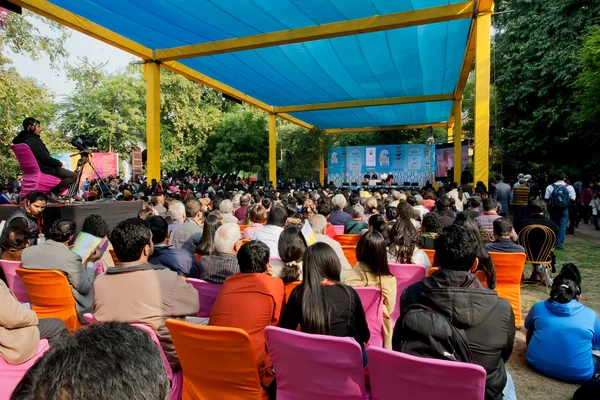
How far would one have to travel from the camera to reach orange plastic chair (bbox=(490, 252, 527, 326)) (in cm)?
358

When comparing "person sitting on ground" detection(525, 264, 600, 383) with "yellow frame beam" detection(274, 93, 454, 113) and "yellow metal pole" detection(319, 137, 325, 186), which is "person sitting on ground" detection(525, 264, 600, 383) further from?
"yellow metal pole" detection(319, 137, 325, 186)

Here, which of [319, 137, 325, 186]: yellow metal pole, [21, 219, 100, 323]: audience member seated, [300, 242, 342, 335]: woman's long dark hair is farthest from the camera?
[319, 137, 325, 186]: yellow metal pole

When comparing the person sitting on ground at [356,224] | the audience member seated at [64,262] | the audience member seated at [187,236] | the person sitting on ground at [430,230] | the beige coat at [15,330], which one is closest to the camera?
the beige coat at [15,330]

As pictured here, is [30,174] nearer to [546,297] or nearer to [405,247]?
[405,247]

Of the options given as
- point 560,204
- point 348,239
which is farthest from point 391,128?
point 348,239

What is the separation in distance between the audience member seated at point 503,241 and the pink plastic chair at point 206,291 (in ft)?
9.37

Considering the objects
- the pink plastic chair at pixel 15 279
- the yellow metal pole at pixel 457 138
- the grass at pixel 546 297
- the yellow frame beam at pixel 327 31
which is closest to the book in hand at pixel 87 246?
the pink plastic chair at pixel 15 279

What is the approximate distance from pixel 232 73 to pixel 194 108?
1541 cm

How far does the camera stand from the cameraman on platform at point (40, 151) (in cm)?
529

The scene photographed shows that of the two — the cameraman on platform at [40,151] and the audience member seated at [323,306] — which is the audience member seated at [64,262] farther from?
the cameraman on platform at [40,151]

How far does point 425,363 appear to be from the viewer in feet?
4.79

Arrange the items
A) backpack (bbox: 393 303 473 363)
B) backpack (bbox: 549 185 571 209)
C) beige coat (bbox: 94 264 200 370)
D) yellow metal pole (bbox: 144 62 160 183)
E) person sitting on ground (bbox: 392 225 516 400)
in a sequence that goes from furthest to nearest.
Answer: yellow metal pole (bbox: 144 62 160 183) → backpack (bbox: 549 185 571 209) → beige coat (bbox: 94 264 200 370) → person sitting on ground (bbox: 392 225 516 400) → backpack (bbox: 393 303 473 363)

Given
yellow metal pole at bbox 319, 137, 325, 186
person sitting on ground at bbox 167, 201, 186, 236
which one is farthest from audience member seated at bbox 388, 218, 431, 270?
yellow metal pole at bbox 319, 137, 325, 186

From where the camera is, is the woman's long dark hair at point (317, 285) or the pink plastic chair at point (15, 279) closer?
the woman's long dark hair at point (317, 285)
